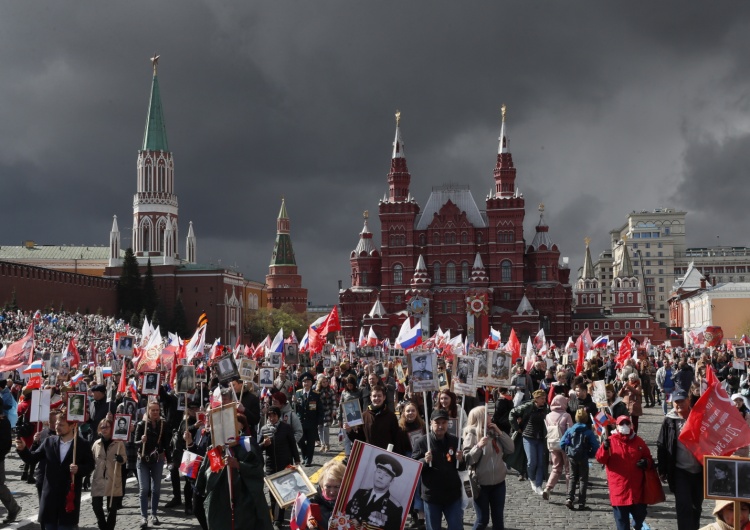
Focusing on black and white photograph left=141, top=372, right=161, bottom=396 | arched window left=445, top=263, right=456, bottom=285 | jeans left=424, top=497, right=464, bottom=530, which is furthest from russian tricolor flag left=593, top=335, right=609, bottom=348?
arched window left=445, top=263, right=456, bottom=285

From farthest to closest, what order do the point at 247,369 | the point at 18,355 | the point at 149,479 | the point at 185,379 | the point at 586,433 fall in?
the point at 18,355
the point at 247,369
the point at 185,379
the point at 586,433
the point at 149,479

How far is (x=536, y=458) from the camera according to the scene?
12602 millimetres

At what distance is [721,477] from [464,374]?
22.4 feet

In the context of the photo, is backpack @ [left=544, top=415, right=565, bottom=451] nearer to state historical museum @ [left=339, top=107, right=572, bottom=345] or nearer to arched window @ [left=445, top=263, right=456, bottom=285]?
state historical museum @ [left=339, top=107, right=572, bottom=345]

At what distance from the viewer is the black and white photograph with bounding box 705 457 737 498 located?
6273 millimetres

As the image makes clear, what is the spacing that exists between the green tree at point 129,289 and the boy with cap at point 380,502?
92899mm

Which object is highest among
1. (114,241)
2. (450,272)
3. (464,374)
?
(114,241)

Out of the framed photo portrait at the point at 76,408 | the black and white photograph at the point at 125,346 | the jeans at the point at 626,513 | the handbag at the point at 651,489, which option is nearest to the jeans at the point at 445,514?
the jeans at the point at 626,513

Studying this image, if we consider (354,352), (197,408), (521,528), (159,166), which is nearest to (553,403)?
(521,528)

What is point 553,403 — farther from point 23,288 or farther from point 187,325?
point 187,325

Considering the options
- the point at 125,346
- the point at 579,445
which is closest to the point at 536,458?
the point at 579,445

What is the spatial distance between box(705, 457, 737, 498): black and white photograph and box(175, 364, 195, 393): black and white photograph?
9406 mm

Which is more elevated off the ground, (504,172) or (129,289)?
(504,172)

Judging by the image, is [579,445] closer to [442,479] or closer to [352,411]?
[352,411]
